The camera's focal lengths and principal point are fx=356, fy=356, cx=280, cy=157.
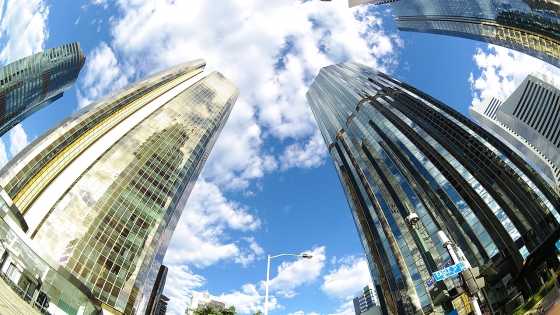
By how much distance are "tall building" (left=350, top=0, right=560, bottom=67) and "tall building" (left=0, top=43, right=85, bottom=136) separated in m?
169

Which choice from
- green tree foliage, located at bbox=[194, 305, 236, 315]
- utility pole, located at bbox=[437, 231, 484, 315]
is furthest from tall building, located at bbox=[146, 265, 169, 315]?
utility pole, located at bbox=[437, 231, 484, 315]

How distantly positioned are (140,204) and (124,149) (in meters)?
17.6

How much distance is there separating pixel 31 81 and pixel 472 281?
656ft

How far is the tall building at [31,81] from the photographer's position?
5962 inches

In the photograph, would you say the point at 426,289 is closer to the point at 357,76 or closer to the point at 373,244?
the point at 373,244

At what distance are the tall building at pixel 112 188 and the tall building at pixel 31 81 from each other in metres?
74.7

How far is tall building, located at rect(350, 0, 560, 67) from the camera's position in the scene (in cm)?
9381

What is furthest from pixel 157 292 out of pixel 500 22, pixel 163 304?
pixel 500 22

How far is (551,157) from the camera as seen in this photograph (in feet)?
445

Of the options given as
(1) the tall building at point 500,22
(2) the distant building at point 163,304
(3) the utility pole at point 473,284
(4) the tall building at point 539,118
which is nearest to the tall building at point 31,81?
(2) the distant building at point 163,304

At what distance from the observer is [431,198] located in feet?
261

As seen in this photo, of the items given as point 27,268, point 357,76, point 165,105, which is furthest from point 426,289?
point 357,76

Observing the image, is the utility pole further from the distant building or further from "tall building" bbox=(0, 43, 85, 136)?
the distant building

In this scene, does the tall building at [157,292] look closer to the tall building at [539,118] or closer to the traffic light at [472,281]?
the traffic light at [472,281]
